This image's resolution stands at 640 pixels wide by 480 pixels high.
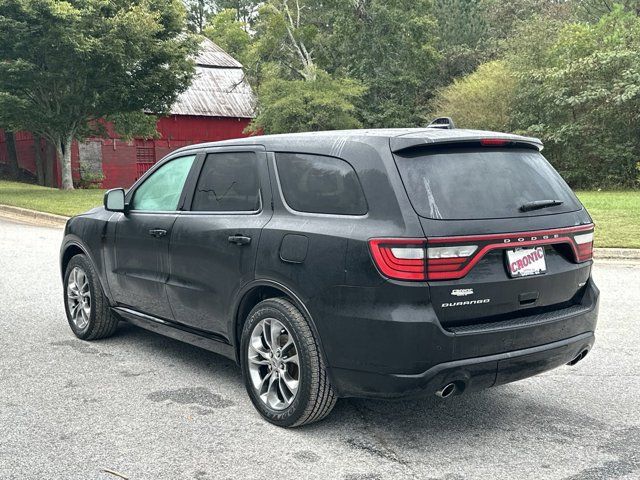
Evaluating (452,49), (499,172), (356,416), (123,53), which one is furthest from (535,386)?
(452,49)

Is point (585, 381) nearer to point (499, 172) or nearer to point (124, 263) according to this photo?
point (499, 172)

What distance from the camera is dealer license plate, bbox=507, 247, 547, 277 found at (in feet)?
12.2

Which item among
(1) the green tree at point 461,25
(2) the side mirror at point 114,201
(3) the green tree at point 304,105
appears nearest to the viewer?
(2) the side mirror at point 114,201

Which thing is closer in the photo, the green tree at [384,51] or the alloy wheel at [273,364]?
the alloy wheel at [273,364]

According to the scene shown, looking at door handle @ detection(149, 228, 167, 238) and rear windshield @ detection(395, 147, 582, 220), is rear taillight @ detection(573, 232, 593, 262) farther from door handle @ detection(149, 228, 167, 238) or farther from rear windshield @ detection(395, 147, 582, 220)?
door handle @ detection(149, 228, 167, 238)

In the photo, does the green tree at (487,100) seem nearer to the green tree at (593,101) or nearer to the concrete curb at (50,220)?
the green tree at (593,101)

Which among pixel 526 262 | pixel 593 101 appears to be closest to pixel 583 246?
pixel 526 262

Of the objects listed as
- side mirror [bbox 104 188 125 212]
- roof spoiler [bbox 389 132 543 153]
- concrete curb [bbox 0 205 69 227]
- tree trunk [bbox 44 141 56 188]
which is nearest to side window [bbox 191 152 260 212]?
side mirror [bbox 104 188 125 212]

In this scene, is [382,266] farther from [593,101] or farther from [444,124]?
[593,101]

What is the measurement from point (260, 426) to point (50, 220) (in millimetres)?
15235

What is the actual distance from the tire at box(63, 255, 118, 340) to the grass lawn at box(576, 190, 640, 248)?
338 inches

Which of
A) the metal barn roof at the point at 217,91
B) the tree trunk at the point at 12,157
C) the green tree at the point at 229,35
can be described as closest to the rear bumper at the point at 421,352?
the metal barn roof at the point at 217,91

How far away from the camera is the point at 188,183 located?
5.02 metres

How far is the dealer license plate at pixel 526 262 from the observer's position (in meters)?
3.71
